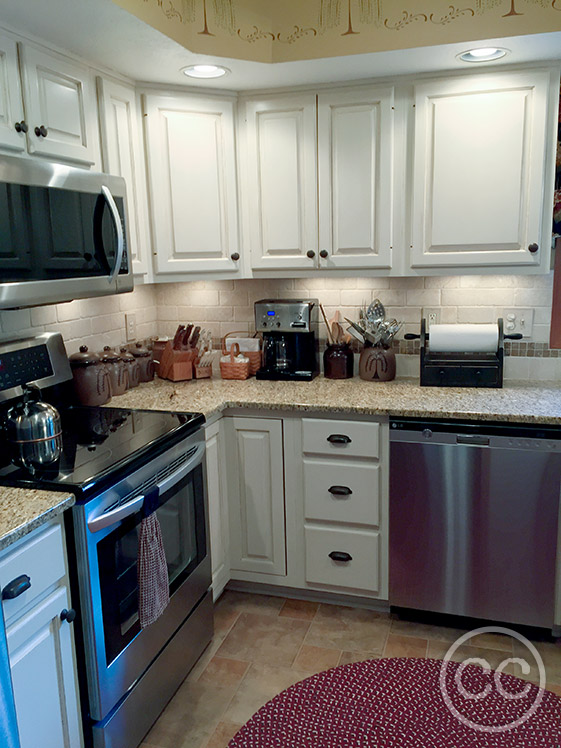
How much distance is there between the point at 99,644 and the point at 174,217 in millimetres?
1793

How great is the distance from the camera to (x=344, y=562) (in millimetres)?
2672

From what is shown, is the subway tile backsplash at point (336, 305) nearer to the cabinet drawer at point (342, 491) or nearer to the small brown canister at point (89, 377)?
the small brown canister at point (89, 377)

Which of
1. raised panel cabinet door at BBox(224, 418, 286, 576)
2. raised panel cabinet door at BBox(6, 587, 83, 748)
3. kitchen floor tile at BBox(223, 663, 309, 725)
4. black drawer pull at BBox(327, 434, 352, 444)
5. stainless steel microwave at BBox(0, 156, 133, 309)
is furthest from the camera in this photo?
raised panel cabinet door at BBox(224, 418, 286, 576)

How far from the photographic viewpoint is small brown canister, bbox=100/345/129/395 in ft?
8.65

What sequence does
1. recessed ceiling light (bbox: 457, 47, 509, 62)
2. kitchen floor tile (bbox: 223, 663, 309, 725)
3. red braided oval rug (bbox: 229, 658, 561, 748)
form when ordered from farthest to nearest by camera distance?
recessed ceiling light (bbox: 457, 47, 509, 62), kitchen floor tile (bbox: 223, 663, 309, 725), red braided oval rug (bbox: 229, 658, 561, 748)

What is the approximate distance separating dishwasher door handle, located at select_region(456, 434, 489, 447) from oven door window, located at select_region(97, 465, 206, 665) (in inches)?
39.3

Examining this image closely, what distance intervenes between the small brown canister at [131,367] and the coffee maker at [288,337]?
567 millimetres

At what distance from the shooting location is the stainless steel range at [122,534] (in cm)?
175

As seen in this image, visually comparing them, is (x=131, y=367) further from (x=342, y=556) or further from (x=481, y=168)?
(x=481, y=168)

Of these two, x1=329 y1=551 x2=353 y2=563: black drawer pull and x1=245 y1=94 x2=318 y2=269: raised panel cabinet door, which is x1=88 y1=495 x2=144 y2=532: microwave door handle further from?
x1=245 y1=94 x2=318 y2=269: raised panel cabinet door

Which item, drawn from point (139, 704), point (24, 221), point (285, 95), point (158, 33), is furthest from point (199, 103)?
point (139, 704)

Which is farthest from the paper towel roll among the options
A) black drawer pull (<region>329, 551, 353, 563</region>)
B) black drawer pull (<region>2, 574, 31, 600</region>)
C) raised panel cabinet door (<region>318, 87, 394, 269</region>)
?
black drawer pull (<region>2, 574, 31, 600</region>)

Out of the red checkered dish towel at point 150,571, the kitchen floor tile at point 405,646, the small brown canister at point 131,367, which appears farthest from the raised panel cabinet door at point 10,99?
the kitchen floor tile at point 405,646

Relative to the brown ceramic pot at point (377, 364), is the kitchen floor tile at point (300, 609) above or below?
below
